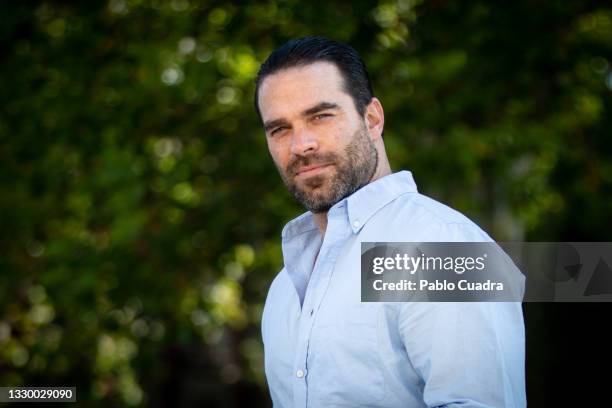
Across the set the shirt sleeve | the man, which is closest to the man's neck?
the man

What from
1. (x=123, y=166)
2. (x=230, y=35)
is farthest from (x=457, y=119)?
(x=123, y=166)

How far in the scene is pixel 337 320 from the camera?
1816 mm

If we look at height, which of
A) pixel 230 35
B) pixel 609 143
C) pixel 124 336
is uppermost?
pixel 230 35

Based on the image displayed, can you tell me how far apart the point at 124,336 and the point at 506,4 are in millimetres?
3073

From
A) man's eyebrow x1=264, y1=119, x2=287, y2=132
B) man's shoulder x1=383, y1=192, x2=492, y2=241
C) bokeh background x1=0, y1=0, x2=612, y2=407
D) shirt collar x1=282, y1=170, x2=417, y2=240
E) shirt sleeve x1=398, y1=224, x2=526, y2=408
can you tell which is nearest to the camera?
shirt sleeve x1=398, y1=224, x2=526, y2=408

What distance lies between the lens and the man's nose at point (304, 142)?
6.66ft

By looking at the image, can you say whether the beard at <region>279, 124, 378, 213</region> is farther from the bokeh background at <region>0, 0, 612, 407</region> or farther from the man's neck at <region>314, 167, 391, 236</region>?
the bokeh background at <region>0, 0, 612, 407</region>

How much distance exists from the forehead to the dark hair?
0.02 meters

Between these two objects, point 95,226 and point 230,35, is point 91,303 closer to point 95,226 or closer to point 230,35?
point 95,226

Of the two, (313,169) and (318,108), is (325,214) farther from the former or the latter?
(318,108)

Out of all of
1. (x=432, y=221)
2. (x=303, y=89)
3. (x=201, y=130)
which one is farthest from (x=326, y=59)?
(x=201, y=130)

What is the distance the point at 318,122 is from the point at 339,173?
0.15 meters

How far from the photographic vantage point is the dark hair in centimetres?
208

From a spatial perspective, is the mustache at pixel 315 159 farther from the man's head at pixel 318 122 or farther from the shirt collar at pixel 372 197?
the shirt collar at pixel 372 197
